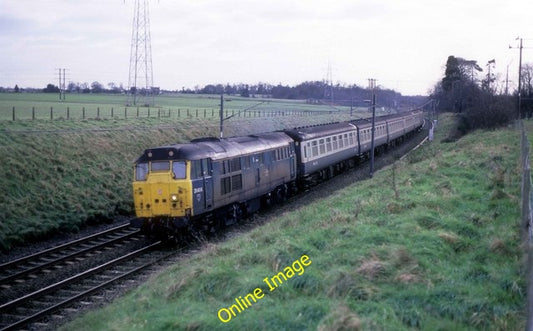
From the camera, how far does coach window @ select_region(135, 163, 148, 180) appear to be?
19781 mm

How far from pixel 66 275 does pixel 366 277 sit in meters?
9.49

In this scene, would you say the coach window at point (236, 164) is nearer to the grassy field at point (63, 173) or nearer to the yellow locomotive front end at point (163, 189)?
the yellow locomotive front end at point (163, 189)

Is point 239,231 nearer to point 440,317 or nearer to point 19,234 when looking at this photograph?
point 19,234

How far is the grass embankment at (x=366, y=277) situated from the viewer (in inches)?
361

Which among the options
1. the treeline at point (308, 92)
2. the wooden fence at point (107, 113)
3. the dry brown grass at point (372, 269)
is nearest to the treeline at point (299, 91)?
the treeline at point (308, 92)

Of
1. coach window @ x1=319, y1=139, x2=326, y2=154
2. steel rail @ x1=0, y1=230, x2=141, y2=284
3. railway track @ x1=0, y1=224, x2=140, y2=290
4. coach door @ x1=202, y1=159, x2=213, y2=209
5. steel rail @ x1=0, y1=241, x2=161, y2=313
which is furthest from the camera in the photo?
coach window @ x1=319, y1=139, x2=326, y2=154

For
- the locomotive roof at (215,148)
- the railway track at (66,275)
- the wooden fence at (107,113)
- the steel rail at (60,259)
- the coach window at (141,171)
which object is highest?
the wooden fence at (107,113)

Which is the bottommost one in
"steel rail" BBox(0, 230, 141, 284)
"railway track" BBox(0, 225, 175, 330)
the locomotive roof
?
"railway track" BBox(0, 225, 175, 330)

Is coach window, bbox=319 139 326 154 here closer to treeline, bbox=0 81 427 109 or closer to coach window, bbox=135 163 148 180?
coach window, bbox=135 163 148 180

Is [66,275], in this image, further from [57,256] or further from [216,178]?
[216,178]

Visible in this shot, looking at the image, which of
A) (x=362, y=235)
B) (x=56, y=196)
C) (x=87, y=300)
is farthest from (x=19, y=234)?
(x=362, y=235)

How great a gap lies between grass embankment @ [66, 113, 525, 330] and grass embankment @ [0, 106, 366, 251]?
9.28 meters

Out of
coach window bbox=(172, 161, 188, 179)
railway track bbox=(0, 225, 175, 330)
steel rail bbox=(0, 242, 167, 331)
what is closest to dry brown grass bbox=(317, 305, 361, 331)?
railway track bbox=(0, 225, 175, 330)

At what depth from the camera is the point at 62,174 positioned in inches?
1081
